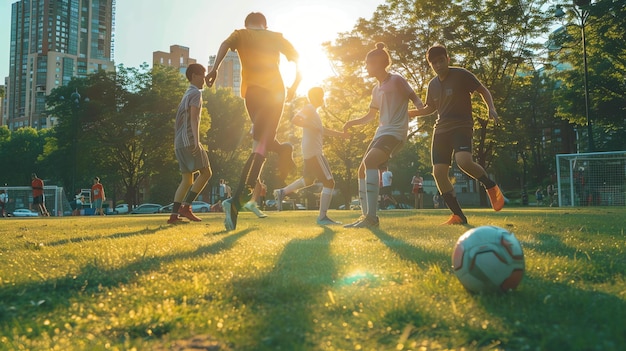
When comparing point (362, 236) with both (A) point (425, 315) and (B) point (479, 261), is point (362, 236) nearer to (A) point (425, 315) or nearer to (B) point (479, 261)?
(B) point (479, 261)

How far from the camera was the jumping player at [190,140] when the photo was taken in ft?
26.2

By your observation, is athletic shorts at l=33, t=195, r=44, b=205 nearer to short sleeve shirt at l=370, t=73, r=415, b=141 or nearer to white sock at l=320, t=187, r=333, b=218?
white sock at l=320, t=187, r=333, b=218

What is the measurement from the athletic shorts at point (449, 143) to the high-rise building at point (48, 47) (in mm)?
123674

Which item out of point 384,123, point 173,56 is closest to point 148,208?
point 384,123

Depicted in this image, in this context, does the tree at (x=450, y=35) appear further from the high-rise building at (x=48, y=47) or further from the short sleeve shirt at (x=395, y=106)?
the high-rise building at (x=48, y=47)

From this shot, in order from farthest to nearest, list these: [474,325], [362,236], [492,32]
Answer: [492,32] < [362,236] < [474,325]

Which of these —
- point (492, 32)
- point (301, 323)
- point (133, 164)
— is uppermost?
point (492, 32)

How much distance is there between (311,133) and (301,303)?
6.46m

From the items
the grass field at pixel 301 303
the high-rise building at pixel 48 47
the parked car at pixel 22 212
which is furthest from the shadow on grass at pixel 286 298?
the high-rise building at pixel 48 47

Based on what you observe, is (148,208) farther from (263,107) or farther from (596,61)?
(263,107)

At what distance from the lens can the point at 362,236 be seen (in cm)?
552

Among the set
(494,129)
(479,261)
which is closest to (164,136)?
(494,129)

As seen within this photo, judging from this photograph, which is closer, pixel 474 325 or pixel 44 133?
pixel 474 325

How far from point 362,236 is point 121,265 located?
9.25ft
